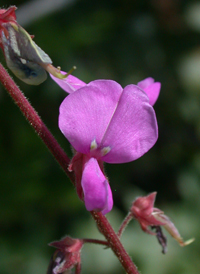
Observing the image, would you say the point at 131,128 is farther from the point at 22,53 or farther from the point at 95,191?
the point at 22,53

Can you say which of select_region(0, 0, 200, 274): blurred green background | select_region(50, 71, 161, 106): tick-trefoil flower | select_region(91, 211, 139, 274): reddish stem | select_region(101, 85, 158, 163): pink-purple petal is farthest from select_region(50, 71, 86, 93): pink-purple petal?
select_region(0, 0, 200, 274): blurred green background

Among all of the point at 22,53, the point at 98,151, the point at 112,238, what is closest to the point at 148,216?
the point at 112,238

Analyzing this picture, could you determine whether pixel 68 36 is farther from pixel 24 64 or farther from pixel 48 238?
pixel 24 64

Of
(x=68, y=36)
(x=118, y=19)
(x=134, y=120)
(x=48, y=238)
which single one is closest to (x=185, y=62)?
(x=118, y=19)

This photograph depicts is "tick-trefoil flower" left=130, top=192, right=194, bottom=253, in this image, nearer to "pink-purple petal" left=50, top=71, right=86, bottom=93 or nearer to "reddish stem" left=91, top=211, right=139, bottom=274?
"reddish stem" left=91, top=211, right=139, bottom=274

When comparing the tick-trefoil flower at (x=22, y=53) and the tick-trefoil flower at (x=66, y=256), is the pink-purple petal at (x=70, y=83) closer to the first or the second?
the tick-trefoil flower at (x=22, y=53)

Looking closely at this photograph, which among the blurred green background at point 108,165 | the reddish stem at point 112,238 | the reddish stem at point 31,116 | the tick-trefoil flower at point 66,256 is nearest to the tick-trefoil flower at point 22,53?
the reddish stem at point 31,116
